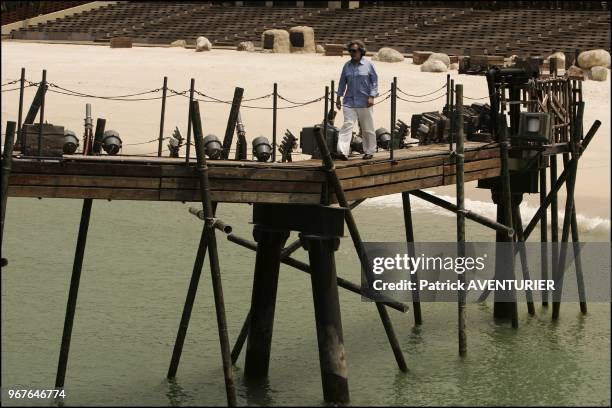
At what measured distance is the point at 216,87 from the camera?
48.6 meters

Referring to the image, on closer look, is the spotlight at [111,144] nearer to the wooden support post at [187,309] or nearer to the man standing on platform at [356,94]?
the wooden support post at [187,309]

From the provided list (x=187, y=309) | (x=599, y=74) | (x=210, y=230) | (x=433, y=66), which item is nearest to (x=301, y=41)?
(x=433, y=66)

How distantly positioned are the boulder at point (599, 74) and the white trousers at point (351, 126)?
101 feet

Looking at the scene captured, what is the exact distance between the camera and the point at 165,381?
766 inches

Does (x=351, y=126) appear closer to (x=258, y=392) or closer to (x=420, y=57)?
(x=258, y=392)

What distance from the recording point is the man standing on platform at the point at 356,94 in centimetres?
1883

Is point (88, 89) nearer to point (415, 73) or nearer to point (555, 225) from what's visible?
point (415, 73)

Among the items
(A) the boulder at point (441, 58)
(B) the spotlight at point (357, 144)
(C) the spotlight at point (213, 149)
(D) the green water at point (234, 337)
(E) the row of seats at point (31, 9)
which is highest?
(E) the row of seats at point (31, 9)

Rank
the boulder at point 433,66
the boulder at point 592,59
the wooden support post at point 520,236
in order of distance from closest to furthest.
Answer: the wooden support post at point 520,236 < the boulder at point 433,66 < the boulder at point 592,59

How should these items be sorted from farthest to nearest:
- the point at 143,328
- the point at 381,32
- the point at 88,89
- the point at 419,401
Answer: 1. the point at 381,32
2. the point at 88,89
3. the point at 143,328
4. the point at 419,401

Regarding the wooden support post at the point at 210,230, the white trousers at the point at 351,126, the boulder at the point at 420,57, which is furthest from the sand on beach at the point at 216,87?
the wooden support post at the point at 210,230

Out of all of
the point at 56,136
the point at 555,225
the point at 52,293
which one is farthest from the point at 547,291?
the point at 56,136

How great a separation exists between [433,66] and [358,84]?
31843 millimetres

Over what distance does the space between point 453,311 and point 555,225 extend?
7.27 ft
